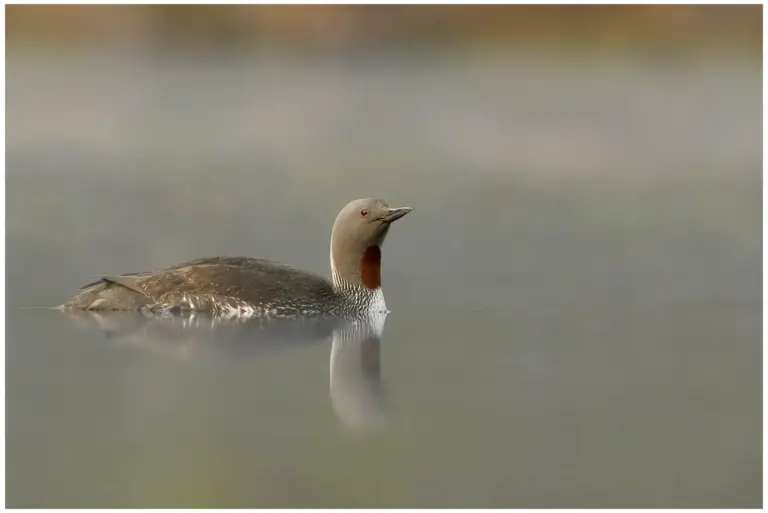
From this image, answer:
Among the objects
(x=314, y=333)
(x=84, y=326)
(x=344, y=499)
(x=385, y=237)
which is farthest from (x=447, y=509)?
(x=385, y=237)

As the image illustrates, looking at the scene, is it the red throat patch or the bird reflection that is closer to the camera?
the bird reflection

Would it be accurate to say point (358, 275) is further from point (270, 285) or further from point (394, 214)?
point (270, 285)

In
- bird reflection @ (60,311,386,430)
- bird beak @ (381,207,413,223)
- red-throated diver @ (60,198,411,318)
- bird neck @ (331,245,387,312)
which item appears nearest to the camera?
bird reflection @ (60,311,386,430)

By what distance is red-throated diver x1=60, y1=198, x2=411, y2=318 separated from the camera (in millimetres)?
6074

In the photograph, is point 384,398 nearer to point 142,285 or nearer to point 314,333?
point 314,333

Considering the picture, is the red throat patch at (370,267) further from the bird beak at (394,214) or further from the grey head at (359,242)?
the bird beak at (394,214)

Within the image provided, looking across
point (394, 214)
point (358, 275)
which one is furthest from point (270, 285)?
point (394, 214)

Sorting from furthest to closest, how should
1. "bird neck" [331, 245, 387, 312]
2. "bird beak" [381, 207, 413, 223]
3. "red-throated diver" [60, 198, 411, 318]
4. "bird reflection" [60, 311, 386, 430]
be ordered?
"bird neck" [331, 245, 387, 312]
"bird beak" [381, 207, 413, 223]
"red-throated diver" [60, 198, 411, 318]
"bird reflection" [60, 311, 386, 430]

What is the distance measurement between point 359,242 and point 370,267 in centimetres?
15

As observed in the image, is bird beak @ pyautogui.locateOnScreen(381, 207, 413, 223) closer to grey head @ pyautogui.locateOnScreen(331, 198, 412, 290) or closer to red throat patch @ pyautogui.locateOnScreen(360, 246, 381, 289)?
grey head @ pyautogui.locateOnScreen(331, 198, 412, 290)

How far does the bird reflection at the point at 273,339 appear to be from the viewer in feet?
13.4

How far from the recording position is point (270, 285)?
609cm

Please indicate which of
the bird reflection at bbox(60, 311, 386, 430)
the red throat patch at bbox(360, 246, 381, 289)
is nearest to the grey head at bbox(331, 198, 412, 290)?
the red throat patch at bbox(360, 246, 381, 289)

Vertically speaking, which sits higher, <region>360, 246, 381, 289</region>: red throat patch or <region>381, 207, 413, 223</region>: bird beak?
<region>381, 207, 413, 223</region>: bird beak
